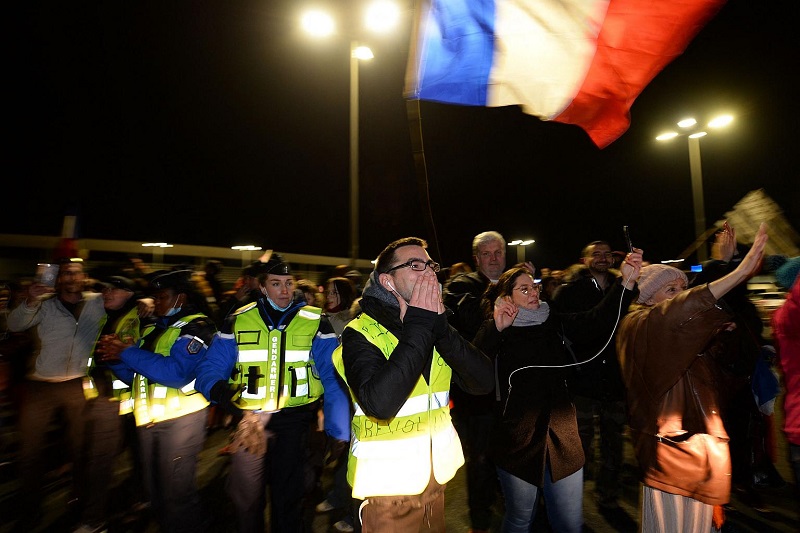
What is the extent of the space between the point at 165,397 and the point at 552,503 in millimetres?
2913

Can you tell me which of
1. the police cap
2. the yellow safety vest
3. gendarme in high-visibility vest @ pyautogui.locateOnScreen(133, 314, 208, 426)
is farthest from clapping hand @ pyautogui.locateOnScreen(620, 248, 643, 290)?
the yellow safety vest

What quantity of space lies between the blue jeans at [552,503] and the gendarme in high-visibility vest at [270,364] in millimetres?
1574

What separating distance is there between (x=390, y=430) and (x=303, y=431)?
1.57m

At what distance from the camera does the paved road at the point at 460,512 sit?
429 centimetres

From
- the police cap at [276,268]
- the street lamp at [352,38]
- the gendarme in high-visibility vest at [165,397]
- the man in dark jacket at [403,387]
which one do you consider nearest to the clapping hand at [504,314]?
the man in dark jacket at [403,387]

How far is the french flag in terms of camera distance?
3.18 metres

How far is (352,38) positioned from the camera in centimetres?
827

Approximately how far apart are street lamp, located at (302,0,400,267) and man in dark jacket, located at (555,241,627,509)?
3.24 m

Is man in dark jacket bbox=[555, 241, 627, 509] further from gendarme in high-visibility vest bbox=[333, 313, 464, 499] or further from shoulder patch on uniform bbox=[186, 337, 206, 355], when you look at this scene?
shoulder patch on uniform bbox=[186, 337, 206, 355]

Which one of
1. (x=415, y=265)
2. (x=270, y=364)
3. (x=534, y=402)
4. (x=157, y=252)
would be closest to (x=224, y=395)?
(x=270, y=364)

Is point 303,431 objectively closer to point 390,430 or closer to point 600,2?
point 390,430

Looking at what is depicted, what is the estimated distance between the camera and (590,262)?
514cm

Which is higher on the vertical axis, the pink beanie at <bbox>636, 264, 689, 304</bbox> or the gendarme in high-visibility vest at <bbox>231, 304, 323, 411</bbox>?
the pink beanie at <bbox>636, 264, 689, 304</bbox>

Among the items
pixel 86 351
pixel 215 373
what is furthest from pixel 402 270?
pixel 86 351
